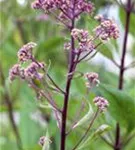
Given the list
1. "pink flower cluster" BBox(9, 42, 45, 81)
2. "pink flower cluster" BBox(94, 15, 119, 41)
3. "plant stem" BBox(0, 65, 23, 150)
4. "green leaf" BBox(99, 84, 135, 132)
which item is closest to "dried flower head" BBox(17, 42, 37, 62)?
"pink flower cluster" BBox(9, 42, 45, 81)

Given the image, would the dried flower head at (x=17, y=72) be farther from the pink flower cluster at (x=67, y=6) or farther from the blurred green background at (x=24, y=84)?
the blurred green background at (x=24, y=84)

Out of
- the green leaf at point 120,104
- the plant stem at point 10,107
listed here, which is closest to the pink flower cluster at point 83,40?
the green leaf at point 120,104

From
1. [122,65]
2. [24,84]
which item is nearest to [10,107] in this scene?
[24,84]

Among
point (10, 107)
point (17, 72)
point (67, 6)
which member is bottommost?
point (10, 107)

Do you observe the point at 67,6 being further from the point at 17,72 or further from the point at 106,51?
the point at 106,51

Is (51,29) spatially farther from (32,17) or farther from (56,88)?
(56,88)

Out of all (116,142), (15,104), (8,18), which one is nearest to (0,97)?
(15,104)
